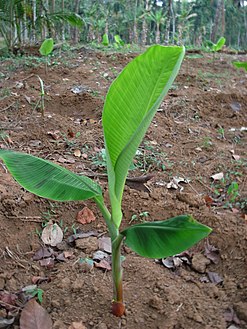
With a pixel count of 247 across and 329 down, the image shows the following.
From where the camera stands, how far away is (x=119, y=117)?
1376 millimetres

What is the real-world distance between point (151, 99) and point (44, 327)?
0.96 meters

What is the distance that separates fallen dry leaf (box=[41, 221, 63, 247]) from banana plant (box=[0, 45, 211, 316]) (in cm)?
65

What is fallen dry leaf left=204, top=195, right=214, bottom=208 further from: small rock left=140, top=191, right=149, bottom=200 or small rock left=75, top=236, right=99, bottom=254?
small rock left=75, top=236, right=99, bottom=254

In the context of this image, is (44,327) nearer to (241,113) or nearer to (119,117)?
(119,117)

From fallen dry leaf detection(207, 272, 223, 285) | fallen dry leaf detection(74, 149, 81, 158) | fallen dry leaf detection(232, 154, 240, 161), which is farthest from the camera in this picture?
fallen dry leaf detection(232, 154, 240, 161)

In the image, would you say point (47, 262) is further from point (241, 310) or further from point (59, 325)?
point (241, 310)

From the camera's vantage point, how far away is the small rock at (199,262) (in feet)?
6.35

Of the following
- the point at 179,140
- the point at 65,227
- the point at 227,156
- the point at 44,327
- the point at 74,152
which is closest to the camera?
the point at 44,327

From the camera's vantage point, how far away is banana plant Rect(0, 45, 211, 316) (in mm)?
1265

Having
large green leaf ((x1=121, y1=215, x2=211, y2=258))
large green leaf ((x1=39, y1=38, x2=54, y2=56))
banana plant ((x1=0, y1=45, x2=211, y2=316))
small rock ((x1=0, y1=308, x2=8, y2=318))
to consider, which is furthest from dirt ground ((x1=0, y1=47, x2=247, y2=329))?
large green leaf ((x1=39, y1=38, x2=54, y2=56))

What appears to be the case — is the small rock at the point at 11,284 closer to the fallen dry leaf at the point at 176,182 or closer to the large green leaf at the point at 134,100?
the large green leaf at the point at 134,100

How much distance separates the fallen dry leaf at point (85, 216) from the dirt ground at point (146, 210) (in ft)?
0.08

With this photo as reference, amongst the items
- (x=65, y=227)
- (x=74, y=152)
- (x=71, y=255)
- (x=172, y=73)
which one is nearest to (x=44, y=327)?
(x=71, y=255)

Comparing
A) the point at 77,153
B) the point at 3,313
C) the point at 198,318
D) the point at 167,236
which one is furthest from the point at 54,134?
the point at 167,236
